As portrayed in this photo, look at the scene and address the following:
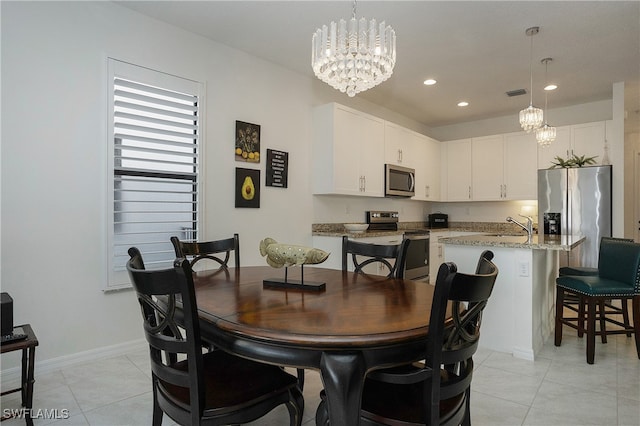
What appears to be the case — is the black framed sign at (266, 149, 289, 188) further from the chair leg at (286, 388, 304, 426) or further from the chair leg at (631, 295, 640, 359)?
the chair leg at (631, 295, 640, 359)

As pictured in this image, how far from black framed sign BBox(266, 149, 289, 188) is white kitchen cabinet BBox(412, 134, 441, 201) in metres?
2.44

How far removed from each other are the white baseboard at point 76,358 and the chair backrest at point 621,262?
3.76 metres

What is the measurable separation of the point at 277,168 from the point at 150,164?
4.42ft

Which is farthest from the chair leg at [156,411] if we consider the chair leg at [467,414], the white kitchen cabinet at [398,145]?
the white kitchen cabinet at [398,145]

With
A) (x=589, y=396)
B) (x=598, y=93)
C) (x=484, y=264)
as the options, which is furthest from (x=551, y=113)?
(x=484, y=264)

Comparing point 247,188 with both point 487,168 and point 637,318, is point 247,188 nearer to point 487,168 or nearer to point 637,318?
point 637,318

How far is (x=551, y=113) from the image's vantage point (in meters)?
5.56

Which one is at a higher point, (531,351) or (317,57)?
(317,57)

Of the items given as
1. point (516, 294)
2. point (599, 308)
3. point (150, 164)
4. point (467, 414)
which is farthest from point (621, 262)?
point (150, 164)

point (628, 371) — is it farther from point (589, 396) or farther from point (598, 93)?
point (598, 93)

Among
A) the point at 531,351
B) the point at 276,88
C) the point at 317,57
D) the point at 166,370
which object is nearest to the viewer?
the point at 166,370

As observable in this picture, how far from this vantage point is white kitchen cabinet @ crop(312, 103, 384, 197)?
4.30 meters

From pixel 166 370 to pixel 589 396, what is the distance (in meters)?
2.40

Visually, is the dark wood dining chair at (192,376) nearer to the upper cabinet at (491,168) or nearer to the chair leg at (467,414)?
the chair leg at (467,414)
